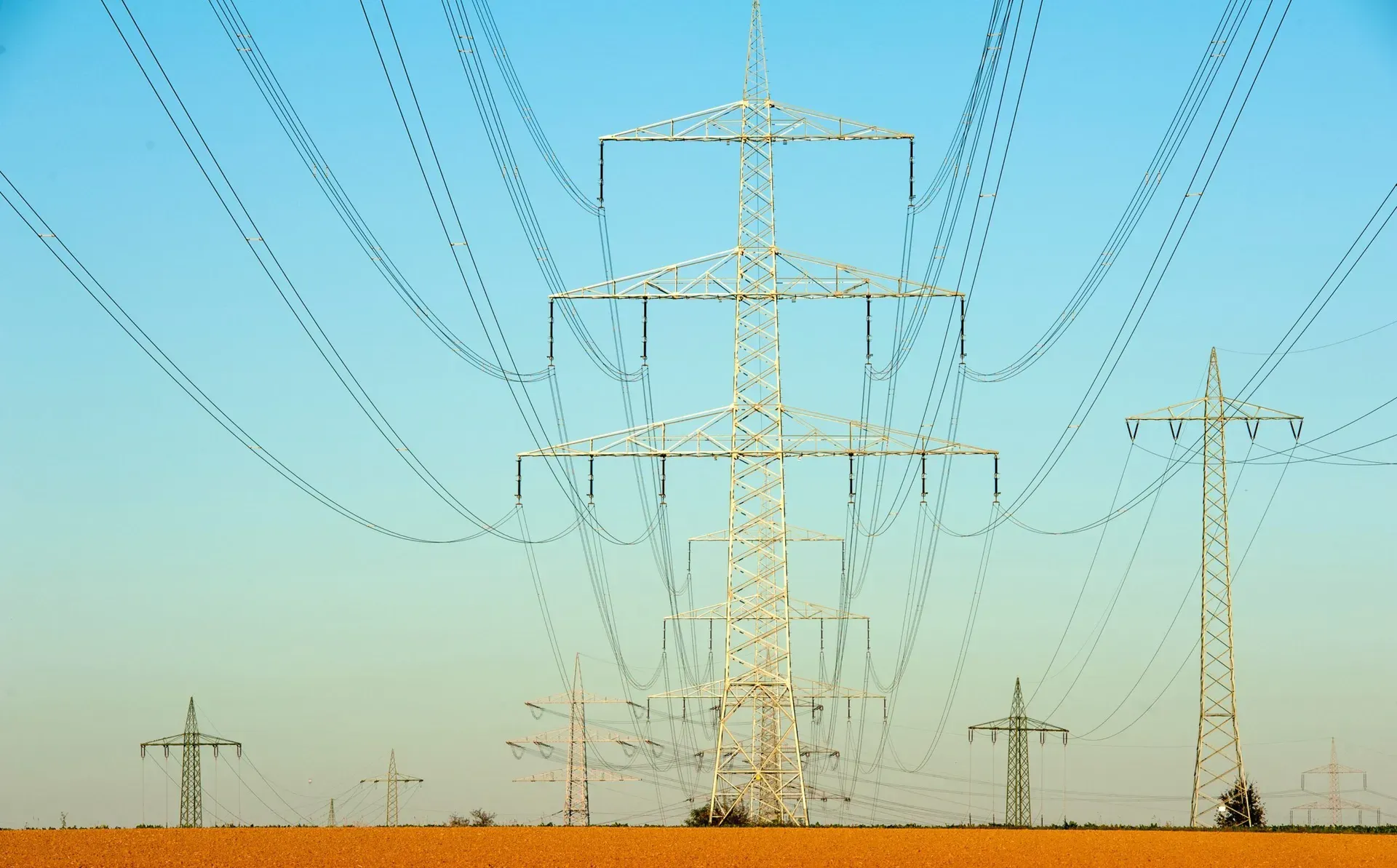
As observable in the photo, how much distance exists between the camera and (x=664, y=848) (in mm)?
51156

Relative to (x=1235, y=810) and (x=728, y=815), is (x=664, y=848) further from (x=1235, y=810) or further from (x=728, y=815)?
(x=1235, y=810)

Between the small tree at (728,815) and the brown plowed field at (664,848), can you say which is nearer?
the brown plowed field at (664,848)

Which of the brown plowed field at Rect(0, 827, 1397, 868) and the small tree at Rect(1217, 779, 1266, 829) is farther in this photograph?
the small tree at Rect(1217, 779, 1266, 829)

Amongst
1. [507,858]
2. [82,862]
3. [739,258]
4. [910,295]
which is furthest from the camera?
[739,258]

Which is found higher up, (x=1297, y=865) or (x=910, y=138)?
(x=910, y=138)

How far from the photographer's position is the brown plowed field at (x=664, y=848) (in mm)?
44562

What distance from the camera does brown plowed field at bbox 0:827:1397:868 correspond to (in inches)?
1754

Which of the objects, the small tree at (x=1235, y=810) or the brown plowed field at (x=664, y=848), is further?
the small tree at (x=1235, y=810)

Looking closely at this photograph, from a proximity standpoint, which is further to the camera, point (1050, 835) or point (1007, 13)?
point (1050, 835)

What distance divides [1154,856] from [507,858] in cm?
1792

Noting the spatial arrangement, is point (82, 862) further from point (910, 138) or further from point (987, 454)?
point (910, 138)

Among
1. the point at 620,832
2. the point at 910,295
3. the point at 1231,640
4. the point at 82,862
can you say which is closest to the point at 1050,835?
the point at 1231,640

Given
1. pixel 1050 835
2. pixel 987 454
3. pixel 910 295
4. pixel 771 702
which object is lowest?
pixel 1050 835

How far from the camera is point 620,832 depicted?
208ft
